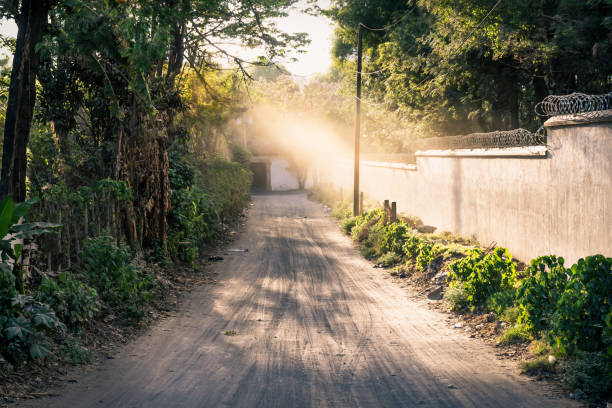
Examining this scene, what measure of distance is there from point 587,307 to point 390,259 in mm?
8521

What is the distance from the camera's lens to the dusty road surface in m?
5.42

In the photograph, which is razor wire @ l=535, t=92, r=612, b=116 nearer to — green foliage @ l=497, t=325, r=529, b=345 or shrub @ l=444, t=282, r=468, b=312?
shrub @ l=444, t=282, r=468, b=312

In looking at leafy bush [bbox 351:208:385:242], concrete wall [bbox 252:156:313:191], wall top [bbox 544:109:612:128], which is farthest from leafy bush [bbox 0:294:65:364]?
concrete wall [bbox 252:156:313:191]

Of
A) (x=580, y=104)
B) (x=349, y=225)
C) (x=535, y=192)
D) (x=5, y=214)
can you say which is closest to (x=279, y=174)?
(x=349, y=225)

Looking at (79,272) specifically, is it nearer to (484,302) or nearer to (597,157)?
(484,302)

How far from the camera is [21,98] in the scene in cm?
694

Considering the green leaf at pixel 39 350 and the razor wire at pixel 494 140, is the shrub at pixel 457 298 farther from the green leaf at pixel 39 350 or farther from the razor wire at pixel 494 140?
the green leaf at pixel 39 350

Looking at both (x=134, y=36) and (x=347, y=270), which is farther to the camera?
(x=347, y=270)

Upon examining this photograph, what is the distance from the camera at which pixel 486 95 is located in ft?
60.4

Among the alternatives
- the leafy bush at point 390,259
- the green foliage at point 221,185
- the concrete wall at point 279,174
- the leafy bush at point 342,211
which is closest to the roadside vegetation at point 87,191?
the green foliage at point 221,185

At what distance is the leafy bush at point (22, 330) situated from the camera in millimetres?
5520

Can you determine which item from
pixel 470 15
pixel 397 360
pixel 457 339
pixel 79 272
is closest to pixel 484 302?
pixel 457 339

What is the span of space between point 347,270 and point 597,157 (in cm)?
718

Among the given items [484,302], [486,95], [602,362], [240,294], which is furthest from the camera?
[486,95]
